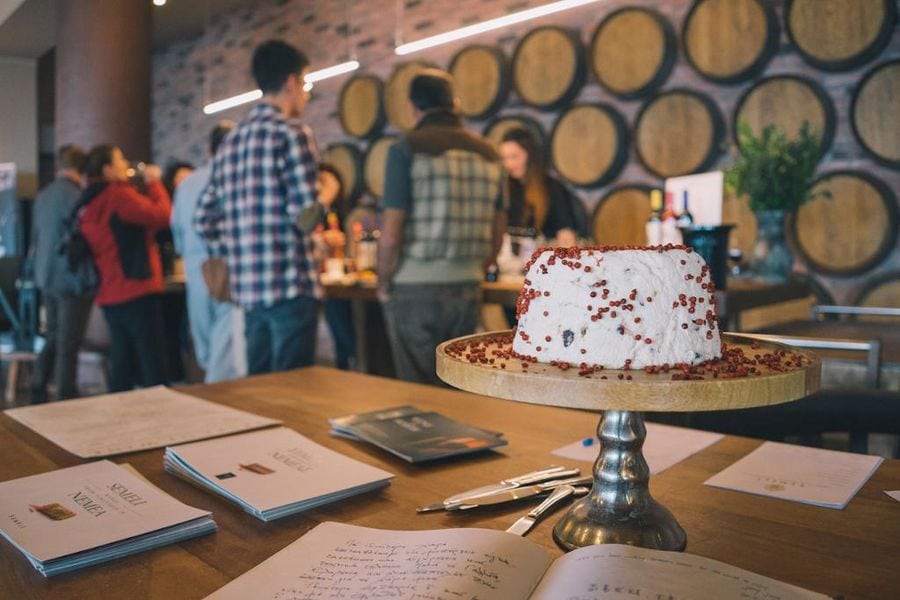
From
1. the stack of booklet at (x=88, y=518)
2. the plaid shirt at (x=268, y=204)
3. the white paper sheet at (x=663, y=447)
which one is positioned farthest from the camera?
the plaid shirt at (x=268, y=204)

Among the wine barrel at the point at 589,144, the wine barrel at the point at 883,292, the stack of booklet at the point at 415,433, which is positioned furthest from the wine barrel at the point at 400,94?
the stack of booklet at the point at 415,433

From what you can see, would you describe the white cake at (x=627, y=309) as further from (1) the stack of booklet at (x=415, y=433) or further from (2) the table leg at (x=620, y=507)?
(1) the stack of booklet at (x=415, y=433)

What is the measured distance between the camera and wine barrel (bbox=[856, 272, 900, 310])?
3906mm

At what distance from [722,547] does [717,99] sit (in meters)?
4.04

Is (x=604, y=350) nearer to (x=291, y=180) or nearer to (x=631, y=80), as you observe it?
(x=291, y=180)

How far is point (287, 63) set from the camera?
2859 millimetres

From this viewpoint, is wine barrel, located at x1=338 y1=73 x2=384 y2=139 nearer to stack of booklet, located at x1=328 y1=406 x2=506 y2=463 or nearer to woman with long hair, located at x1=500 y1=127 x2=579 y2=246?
woman with long hair, located at x1=500 y1=127 x2=579 y2=246

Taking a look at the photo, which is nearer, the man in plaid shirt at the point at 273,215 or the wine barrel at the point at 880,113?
the man in plaid shirt at the point at 273,215

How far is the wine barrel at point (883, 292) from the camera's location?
154 inches

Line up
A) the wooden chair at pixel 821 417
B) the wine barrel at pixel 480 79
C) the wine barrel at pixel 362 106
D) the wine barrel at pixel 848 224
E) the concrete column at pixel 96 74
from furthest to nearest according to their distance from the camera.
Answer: the wine barrel at pixel 362 106 → the concrete column at pixel 96 74 → the wine barrel at pixel 480 79 → the wine barrel at pixel 848 224 → the wooden chair at pixel 821 417

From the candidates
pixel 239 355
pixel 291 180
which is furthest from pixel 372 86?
pixel 291 180

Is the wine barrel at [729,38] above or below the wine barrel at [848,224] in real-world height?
above

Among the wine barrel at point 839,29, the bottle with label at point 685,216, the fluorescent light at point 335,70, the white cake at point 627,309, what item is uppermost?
the fluorescent light at point 335,70

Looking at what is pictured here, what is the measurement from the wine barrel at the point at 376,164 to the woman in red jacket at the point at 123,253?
226 centimetres
